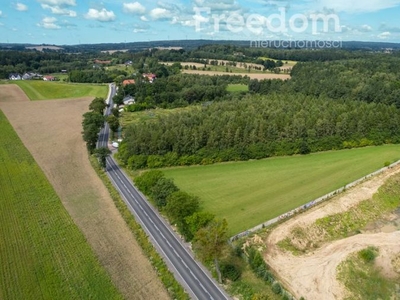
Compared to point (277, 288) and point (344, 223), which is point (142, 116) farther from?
point (277, 288)

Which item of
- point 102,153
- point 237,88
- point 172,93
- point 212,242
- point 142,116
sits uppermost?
point 237,88

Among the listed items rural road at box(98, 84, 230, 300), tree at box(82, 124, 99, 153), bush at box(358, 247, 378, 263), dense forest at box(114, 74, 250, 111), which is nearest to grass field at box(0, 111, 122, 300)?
rural road at box(98, 84, 230, 300)

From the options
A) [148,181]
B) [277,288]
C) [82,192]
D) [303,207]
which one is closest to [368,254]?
[303,207]

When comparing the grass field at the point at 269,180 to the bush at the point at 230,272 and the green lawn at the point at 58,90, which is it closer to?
the bush at the point at 230,272

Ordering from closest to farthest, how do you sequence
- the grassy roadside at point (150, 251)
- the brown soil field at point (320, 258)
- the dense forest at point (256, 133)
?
the grassy roadside at point (150, 251)
the brown soil field at point (320, 258)
the dense forest at point (256, 133)

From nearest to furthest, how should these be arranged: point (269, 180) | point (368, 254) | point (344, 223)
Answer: point (368, 254) → point (344, 223) → point (269, 180)

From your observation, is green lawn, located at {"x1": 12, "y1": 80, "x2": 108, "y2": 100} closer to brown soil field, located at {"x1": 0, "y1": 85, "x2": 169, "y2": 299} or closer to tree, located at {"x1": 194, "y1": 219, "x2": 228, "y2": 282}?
brown soil field, located at {"x1": 0, "y1": 85, "x2": 169, "y2": 299}

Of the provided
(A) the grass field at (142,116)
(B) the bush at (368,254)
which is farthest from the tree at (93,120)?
(B) the bush at (368,254)
